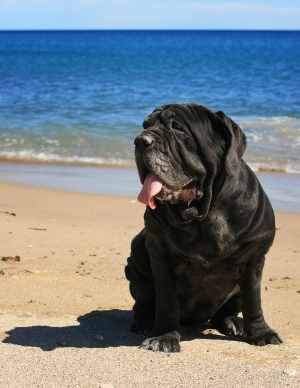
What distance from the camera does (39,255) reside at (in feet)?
23.9

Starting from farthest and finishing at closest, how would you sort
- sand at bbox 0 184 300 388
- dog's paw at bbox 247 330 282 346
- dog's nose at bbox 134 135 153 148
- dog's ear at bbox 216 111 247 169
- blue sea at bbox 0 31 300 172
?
blue sea at bbox 0 31 300 172, dog's paw at bbox 247 330 282 346, dog's ear at bbox 216 111 247 169, dog's nose at bbox 134 135 153 148, sand at bbox 0 184 300 388

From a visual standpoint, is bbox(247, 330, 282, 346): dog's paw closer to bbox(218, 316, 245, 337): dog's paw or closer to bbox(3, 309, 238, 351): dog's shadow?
bbox(3, 309, 238, 351): dog's shadow

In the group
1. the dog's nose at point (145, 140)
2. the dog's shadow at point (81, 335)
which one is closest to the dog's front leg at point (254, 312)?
the dog's shadow at point (81, 335)

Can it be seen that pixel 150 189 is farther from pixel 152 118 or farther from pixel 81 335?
pixel 81 335

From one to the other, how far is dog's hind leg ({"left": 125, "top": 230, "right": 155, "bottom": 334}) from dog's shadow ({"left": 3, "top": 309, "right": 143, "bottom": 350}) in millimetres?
102

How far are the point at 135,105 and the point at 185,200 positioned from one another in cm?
2043

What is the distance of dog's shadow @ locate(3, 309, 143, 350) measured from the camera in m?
4.58

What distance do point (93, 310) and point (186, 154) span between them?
1.87 m

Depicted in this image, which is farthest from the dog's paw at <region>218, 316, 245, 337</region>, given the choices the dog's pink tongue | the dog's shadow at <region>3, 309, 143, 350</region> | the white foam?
the white foam

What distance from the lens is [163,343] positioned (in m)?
4.47

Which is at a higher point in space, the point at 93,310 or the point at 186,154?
the point at 186,154

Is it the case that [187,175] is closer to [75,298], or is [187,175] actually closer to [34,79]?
[75,298]

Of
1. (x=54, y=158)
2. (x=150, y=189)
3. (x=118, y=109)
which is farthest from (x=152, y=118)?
(x=118, y=109)

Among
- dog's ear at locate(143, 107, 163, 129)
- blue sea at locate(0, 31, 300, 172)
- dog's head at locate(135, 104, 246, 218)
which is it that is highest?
dog's ear at locate(143, 107, 163, 129)
